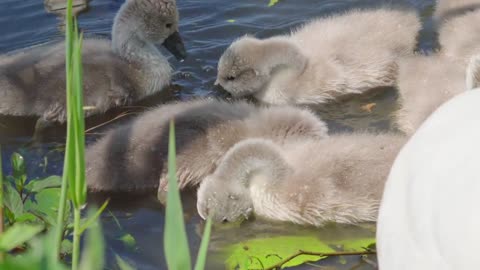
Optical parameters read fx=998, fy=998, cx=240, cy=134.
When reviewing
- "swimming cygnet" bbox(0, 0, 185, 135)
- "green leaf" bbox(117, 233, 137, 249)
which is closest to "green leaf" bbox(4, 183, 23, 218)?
"green leaf" bbox(117, 233, 137, 249)

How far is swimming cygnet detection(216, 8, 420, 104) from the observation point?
172 inches

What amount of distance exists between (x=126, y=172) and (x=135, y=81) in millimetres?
810

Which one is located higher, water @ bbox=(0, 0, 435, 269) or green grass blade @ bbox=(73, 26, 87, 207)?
green grass blade @ bbox=(73, 26, 87, 207)

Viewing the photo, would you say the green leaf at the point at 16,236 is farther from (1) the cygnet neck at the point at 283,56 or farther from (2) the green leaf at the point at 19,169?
(1) the cygnet neck at the point at 283,56

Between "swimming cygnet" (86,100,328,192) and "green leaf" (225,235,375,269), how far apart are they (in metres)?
0.45

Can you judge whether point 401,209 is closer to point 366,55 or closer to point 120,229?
point 120,229

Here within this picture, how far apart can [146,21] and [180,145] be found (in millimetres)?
1061

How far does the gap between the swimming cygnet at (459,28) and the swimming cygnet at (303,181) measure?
0.89m

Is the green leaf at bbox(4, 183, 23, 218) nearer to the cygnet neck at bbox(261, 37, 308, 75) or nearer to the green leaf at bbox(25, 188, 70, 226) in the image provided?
the green leaf at bbox(25, 188, 70, 226)

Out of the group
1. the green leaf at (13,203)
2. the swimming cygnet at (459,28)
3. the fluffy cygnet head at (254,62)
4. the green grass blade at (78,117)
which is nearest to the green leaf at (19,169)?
the green leaf at (13,203)

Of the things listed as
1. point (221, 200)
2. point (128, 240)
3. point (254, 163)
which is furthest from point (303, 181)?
point (128, 240)

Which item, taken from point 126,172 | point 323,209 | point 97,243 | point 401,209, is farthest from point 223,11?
point 97,243

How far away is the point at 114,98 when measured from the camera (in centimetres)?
431

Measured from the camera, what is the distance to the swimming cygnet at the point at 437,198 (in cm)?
Answer: 185
